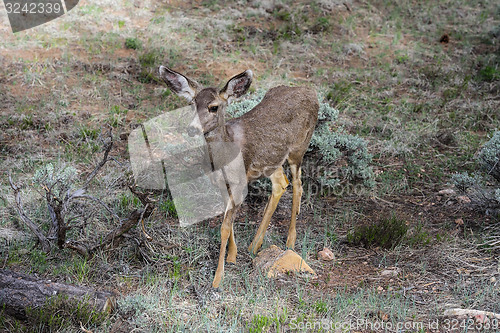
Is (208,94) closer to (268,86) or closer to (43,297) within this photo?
(43,297)

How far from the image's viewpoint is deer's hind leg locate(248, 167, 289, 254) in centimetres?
580

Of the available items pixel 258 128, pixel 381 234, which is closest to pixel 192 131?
pixel 258 128

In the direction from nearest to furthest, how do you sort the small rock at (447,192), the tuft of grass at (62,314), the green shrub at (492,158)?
the tuft of grass at (62,314) < the green shrub at (492,158) < the small rock at (447,192)

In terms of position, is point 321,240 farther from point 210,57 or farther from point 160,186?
point 210,57

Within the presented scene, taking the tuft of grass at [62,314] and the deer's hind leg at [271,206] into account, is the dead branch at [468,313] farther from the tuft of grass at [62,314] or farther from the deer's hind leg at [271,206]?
the tuft of grass at [62,314]

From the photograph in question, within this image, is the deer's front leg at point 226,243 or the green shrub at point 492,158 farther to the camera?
the green shrub at point 492,158

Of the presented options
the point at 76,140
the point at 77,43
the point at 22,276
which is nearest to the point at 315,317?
the point at 22,276

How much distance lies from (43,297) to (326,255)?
3009 millimetres

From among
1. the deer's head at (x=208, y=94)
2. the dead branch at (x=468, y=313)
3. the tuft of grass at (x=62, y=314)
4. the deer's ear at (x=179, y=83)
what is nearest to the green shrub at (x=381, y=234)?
the dead branch at (x=468, y=313)

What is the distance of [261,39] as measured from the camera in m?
11.3

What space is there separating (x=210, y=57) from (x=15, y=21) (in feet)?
13.4

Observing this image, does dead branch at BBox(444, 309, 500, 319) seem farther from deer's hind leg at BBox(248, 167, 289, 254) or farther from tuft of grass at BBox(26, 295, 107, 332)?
tuft of grass at BBox(26, 295, 107, 332)

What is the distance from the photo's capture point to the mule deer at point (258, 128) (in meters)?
4.98

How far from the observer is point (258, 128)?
5.64 meters
